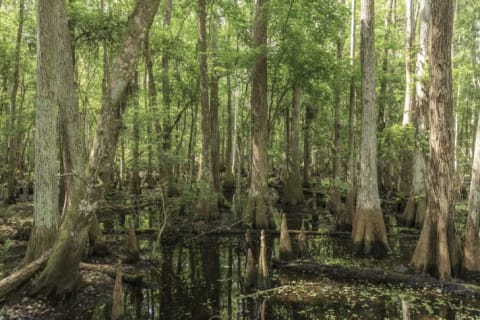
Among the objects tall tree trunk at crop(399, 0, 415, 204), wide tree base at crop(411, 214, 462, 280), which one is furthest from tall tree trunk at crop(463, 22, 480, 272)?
tall tree trunk at crop(399, 0, 415, 204)

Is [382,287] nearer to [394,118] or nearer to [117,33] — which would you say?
[117,33]

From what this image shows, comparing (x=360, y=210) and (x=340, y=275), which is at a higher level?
(x=360, y=210)

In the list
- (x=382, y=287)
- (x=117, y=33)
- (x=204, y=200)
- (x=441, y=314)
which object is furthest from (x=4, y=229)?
(x=441, y=314)

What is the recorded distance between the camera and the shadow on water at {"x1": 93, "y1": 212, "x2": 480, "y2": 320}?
22.0ft

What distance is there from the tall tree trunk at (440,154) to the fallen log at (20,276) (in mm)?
7524

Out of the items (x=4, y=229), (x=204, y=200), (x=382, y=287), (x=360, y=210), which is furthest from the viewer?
(x=204, y=200)

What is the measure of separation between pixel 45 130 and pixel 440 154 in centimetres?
803

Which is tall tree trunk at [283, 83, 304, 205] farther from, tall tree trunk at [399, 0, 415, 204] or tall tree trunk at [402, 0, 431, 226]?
tall tree trunk at [402, 0, 431, 226]

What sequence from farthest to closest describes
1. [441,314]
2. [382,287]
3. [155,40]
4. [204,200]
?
[155,40], [204,200], [382,287], [441,314]

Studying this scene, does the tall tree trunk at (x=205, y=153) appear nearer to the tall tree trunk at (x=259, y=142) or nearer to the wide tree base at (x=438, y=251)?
the tall tree trunk at (x=259, y=142)

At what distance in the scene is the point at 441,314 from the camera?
6551 mm

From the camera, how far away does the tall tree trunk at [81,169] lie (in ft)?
22.0

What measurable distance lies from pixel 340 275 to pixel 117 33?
34.4 feet

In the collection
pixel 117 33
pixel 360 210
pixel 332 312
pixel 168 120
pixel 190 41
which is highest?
pixel 190 41
